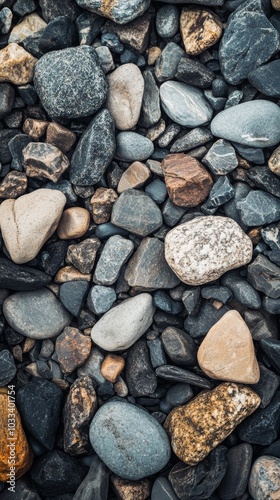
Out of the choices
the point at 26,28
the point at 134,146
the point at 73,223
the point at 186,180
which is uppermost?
the point at 26,28

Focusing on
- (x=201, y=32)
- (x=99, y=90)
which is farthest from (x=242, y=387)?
A: (x=201, y=32)

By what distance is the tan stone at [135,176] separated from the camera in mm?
2875

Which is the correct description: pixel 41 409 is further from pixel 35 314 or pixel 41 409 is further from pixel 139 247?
pixel 139 247

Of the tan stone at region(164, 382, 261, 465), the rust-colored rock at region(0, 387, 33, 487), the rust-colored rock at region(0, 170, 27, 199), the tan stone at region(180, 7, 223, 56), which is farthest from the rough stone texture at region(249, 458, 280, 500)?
the tan stone at region(180, 7, 223, 56)

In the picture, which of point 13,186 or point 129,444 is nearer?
point 129,444

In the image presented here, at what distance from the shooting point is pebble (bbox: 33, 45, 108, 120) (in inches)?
107

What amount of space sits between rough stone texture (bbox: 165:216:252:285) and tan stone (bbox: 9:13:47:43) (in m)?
1.51

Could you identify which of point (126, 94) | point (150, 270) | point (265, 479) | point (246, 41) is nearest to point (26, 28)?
point (126, 94)

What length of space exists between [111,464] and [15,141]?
1.95 meters

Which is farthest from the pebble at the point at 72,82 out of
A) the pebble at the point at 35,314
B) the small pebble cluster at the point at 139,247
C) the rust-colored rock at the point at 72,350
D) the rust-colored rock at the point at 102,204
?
the rust-colored rock at the point at 72,350

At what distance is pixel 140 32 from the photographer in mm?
2857

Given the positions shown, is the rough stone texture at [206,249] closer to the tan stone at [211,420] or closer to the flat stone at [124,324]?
the flat stone at [124,324]

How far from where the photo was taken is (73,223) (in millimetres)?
2873

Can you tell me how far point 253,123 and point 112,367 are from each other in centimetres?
162
